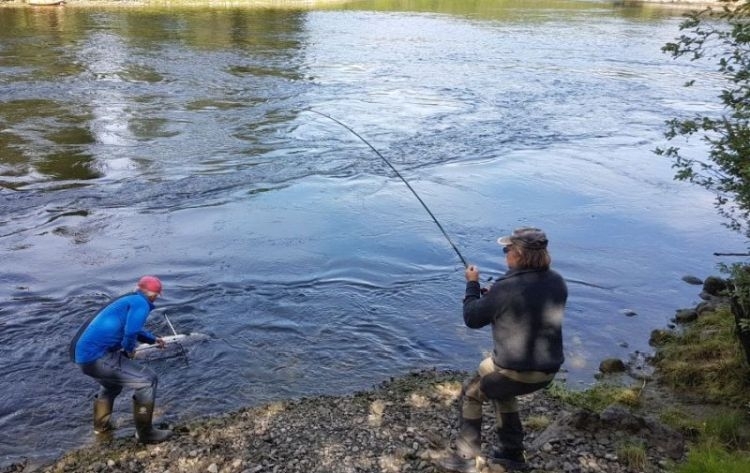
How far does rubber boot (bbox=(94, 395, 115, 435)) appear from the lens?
742 cm

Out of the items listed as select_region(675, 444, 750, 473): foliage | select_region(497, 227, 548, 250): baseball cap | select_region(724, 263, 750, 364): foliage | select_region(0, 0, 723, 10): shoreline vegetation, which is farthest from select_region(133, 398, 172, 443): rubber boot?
select_region(0, 0, 723, 10): shoreline vegetation

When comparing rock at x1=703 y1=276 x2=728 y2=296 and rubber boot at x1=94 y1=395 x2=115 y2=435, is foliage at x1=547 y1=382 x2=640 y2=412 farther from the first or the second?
rubber boot at x1=94 y1=395 x2=115 y2=435

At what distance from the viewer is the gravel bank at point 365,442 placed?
6.35 metres

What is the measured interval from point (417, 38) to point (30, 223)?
118ft

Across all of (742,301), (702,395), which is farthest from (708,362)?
(742,301)

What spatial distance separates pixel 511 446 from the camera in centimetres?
588

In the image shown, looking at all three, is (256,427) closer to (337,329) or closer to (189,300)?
(337,329)

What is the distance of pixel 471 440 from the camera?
586 cm

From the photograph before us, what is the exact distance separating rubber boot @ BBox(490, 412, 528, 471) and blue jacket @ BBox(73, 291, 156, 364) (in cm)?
376

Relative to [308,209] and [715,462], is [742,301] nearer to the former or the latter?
[715,462]

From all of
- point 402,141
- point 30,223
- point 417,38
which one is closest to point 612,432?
point 30,223

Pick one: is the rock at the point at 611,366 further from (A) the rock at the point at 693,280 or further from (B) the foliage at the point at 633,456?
(A) the rock at the point at 693,280

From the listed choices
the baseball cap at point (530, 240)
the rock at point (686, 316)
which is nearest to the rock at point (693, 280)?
the rock at point (686, 316)

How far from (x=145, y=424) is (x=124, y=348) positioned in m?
0.84
